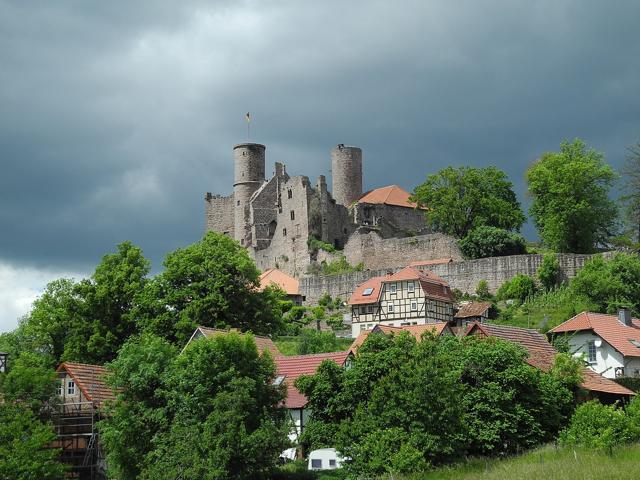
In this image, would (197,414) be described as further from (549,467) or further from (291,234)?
(291,234)

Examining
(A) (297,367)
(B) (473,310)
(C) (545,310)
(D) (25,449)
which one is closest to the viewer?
(D) (25,449)

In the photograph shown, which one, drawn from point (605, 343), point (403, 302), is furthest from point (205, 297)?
point (605, 343)

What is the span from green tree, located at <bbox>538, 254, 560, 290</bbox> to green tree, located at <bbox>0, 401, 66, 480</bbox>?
38.0 metres

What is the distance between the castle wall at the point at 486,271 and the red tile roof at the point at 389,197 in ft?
70.8

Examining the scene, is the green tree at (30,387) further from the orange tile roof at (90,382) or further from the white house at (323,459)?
the white house at (323,459)

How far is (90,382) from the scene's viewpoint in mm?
48375

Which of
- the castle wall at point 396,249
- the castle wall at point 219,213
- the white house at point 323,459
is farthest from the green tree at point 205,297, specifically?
the castle wall at point 219,213

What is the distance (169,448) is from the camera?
39625 millimetres

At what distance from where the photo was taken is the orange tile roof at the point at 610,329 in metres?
Result: 51.9

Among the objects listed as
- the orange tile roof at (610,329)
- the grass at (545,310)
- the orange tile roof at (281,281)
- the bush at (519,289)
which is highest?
the orange tile roof at (281,281)

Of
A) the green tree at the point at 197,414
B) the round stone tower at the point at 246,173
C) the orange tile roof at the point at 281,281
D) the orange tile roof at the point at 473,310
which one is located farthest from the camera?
the round stone tower at the point at 246,173

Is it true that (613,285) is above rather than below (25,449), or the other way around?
above

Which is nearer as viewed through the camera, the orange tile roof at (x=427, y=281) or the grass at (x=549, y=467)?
the grass at (x=549, y=467)

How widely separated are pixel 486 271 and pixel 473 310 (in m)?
7.22
